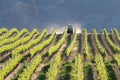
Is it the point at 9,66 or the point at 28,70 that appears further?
the point at 9,66

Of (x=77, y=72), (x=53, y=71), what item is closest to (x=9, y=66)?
(x=53, y=71)

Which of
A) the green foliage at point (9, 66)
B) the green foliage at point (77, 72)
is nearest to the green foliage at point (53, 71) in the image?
the green foliage at point (77, 72)

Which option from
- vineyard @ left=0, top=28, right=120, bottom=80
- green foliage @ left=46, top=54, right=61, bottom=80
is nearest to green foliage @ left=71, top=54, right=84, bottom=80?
vineyard @ left=0, top=28, right=120, bottom=80

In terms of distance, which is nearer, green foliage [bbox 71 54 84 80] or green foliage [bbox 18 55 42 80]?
green foliage [bbox 71 54 84 80]

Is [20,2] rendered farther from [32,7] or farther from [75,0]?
[75,0]

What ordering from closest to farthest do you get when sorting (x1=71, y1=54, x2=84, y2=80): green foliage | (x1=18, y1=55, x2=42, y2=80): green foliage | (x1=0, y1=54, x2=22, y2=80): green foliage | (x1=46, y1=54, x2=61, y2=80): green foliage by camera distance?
(x1=71, y1=54, x2=84, y2=80): green foliage, (x1=46, y1=54, x2=61, y2=80): green foliage, (x1=18, y1=55, x2=42, y2=80): green foliage, (x1=0, y1=54, x2=22, y2=80): green foliage

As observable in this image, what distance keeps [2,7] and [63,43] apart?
82410 mm

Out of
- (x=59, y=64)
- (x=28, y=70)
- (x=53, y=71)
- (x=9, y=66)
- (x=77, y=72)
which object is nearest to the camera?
(x=77, y=72)

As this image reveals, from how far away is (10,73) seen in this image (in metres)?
40.0

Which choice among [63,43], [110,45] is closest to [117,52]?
[110,45]

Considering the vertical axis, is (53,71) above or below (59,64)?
below

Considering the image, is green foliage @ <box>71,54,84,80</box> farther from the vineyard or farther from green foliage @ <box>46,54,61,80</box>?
green foliage @ <box>46,54,61,80</box>

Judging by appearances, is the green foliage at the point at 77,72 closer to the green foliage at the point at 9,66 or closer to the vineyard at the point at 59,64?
the vineyard at the point at 59,64

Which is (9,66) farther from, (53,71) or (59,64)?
(59,64)
